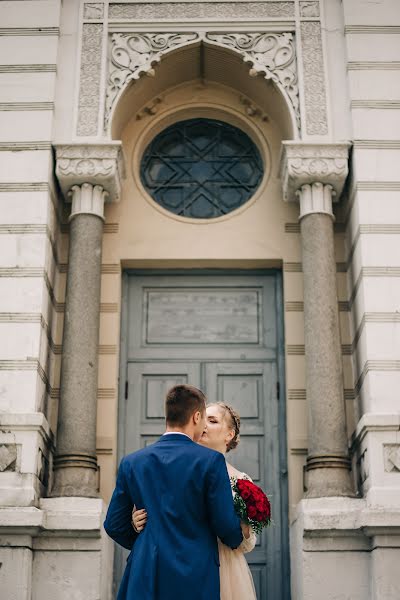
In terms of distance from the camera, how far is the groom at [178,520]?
4879 millimetres

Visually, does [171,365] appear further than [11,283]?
→ Yes

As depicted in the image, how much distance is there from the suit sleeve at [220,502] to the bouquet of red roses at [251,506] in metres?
0.36

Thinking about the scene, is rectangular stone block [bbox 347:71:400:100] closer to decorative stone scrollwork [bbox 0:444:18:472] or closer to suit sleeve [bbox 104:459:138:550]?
decorative stone scrollwork [bbox 0:444:18:472]

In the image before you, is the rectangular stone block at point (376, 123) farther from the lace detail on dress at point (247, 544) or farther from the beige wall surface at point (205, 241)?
the lace detail on dress at point (247, 544)

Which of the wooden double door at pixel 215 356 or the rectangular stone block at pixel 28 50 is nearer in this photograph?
the wooden double door at pixel 215 356

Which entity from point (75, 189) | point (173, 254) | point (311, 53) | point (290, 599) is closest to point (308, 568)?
point (290, 599)

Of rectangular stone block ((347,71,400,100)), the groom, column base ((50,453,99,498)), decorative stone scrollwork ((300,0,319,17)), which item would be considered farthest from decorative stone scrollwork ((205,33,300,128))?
the groom

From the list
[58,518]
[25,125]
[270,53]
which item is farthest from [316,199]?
[58,518]

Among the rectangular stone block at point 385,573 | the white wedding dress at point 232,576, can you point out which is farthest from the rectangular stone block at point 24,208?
the white wedding dress at point 232,576

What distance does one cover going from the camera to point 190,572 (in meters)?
4.87

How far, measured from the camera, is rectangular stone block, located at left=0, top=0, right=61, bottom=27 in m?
10.6

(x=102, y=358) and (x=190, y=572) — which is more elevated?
(x=102, y=358)

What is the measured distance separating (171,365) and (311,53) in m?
4.03

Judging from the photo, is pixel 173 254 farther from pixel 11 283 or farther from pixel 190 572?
pixel 190 572
